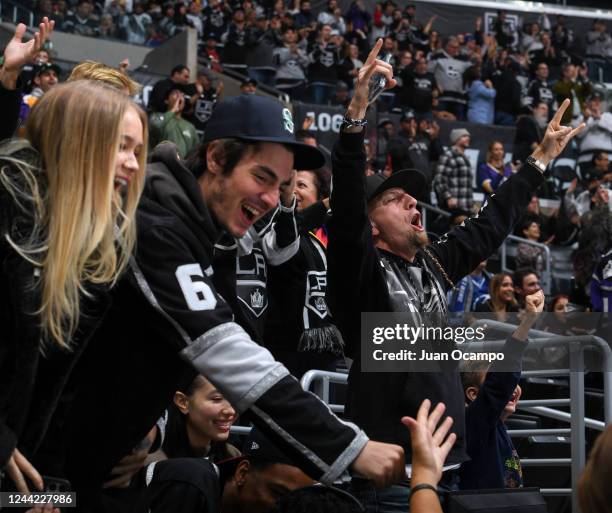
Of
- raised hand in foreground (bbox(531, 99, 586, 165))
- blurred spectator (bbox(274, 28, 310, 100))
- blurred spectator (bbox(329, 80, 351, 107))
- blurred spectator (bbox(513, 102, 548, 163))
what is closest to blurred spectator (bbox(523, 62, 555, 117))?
blurred spectator (bbox(513, 102, 548, 163))

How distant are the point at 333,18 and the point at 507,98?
3750mm

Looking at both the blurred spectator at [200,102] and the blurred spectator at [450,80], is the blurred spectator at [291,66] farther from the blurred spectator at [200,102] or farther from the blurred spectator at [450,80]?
the blurred spectator at [200,102]

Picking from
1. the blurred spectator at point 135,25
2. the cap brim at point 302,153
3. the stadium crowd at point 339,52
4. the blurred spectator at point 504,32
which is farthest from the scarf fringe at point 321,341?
the blurred spectator at point 504,32

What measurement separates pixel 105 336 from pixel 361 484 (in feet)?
3.38

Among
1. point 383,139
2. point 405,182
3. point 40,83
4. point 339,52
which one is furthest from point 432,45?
point 405,182

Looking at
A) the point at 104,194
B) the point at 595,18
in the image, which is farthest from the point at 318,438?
the point at 595,18

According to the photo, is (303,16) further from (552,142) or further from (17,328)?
(17,328)

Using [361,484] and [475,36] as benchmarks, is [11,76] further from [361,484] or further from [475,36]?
[475,36]

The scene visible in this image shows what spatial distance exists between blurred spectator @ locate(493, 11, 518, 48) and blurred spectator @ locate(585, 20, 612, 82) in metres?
1.67

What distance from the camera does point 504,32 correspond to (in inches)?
882

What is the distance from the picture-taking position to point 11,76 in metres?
3.16

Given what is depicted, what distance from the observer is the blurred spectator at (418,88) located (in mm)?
16766

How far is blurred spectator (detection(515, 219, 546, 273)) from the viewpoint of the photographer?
11.6 meters

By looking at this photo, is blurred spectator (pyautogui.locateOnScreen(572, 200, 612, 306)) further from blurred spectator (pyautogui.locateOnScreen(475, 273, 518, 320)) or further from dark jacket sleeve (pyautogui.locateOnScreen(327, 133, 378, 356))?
dark jacket sleeve (pyautogui.locateOnScreen(327, 133, 378, 356))
